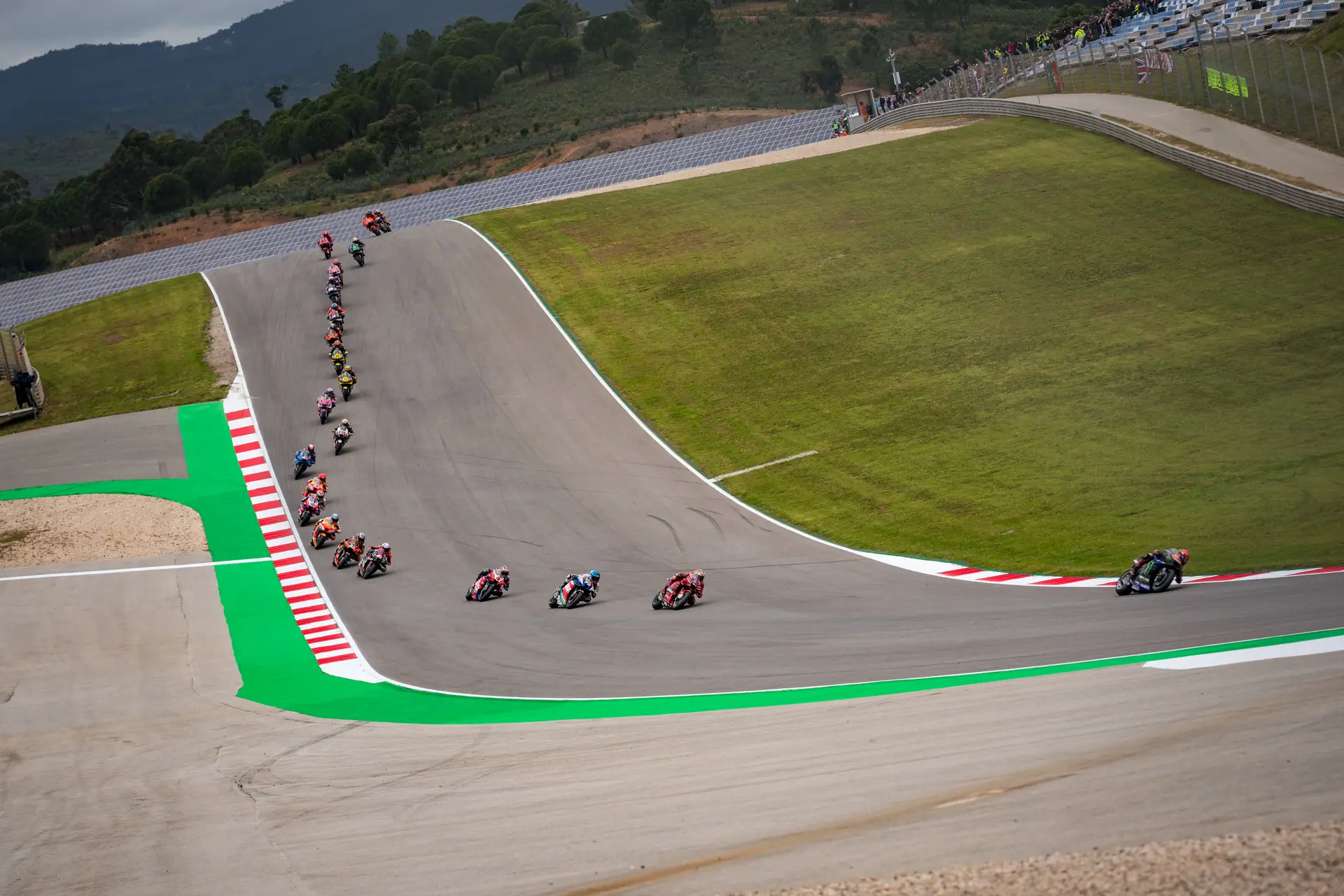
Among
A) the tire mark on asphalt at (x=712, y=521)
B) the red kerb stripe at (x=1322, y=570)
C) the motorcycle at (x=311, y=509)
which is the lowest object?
the red kerb stripe at (x=1322, y=570)

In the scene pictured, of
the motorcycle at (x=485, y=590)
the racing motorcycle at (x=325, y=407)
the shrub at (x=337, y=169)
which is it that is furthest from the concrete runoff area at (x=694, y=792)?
the shrub at (x=337, y=169)

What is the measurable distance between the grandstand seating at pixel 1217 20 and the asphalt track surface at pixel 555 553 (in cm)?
3368

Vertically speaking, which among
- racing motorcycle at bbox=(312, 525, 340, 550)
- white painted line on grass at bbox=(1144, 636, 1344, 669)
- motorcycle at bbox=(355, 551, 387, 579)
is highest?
racing motorcycle at bbox=(312, 525, 340, 550)

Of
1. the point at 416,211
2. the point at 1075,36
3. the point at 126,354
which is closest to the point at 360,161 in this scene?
the point at 416,211

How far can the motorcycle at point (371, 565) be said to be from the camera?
84.1ft

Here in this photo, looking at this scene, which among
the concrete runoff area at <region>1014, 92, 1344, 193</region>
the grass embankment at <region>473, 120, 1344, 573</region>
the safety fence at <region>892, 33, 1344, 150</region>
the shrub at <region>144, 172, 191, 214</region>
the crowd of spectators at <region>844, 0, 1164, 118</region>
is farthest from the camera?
the shrub at <region>144, 172, 191, 214</region>

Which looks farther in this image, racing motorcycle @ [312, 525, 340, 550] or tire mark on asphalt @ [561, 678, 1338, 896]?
racing motorcycle @ [312, 525, 340, 550]

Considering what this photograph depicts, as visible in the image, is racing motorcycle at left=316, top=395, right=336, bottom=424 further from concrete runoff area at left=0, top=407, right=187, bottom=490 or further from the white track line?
the white track line

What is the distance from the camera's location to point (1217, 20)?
2514 inches

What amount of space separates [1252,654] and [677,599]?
10.1 meters

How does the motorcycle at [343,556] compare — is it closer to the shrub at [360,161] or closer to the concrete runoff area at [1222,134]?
the concrete runoff area at [1222,134]

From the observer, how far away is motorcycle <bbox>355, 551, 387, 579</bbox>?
25641 mm

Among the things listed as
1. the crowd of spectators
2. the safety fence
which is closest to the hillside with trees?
the crowd of spectators

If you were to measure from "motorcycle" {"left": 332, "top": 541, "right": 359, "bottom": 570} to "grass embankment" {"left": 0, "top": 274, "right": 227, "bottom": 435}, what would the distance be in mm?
15094
